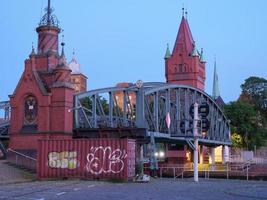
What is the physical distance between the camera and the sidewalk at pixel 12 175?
33.5 m

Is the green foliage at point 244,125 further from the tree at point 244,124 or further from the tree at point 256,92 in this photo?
the tree at point 256,92

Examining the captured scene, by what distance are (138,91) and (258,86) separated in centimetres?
7762

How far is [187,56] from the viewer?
13688 cm

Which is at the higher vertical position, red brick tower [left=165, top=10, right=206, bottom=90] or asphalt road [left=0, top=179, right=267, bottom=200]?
red brick tower [left=165, top=10, right=206, bottom=90]

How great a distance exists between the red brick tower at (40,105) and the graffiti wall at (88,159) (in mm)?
8258

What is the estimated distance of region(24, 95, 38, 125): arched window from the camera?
46000 mm

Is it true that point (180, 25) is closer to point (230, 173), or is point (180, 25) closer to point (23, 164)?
point (230, 173)

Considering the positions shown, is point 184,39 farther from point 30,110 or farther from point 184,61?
point 30,110

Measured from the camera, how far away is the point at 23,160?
132ft

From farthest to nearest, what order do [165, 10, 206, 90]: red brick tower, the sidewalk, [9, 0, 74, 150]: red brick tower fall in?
[165, 10, 206, 90]: red brick tower
[9, 0, 74, 150]: red brick tower
the sidewalk

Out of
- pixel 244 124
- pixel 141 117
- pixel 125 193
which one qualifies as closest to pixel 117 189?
pixel 125 193

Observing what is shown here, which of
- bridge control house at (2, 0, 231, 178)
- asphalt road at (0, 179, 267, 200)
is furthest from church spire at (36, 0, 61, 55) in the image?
asphalt road at (0, 179, 267, 200)

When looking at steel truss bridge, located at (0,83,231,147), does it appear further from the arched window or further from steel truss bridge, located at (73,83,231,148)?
the arched window

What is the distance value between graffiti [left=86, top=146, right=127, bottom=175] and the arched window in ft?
39.2
